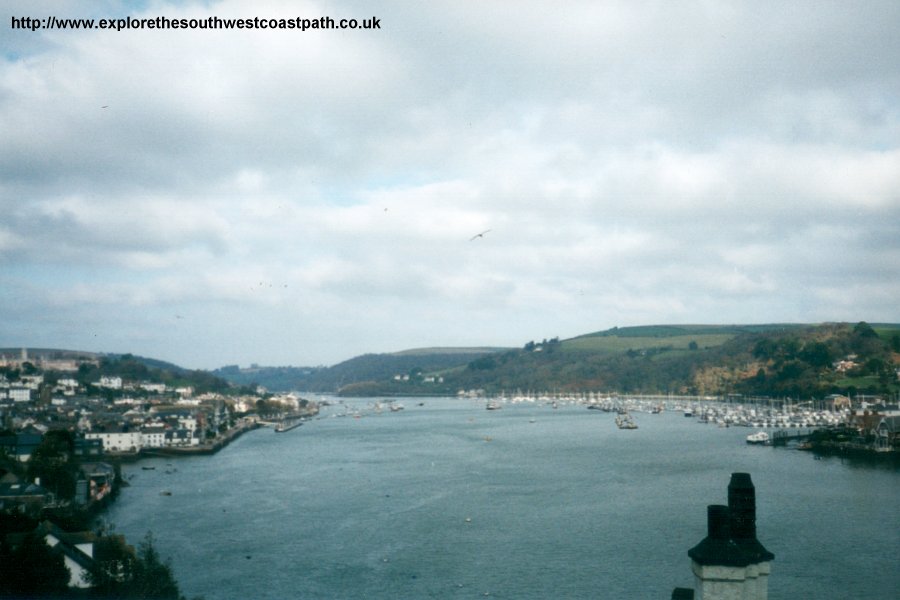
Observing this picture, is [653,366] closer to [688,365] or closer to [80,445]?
[688,365]

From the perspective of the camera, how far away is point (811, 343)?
46.4 m

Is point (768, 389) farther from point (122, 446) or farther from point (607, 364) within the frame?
point (122, 446)

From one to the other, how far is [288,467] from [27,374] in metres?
28.5

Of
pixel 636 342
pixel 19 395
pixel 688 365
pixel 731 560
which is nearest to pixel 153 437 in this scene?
pixel 19 395

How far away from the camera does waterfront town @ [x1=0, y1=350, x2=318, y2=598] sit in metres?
8.17

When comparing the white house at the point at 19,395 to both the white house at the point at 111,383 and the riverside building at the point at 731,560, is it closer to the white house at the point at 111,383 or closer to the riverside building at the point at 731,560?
the white house at the point at 111,383

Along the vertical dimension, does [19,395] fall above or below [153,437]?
above

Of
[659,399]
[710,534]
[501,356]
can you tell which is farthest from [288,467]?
[501,356]

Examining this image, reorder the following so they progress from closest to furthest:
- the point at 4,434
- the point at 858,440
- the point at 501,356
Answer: the point at 4,434 < the point at 858,440 < the point at 501,356

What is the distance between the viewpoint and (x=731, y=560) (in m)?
2.09

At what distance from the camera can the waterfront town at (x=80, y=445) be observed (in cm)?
817

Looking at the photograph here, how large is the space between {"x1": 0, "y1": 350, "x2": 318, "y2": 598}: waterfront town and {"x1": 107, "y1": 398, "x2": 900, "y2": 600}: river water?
1.27m

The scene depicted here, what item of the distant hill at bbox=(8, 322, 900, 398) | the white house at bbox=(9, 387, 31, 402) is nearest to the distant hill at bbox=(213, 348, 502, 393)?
the distant hill at bbox=(8, 322, 900, 398)

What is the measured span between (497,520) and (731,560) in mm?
12926
